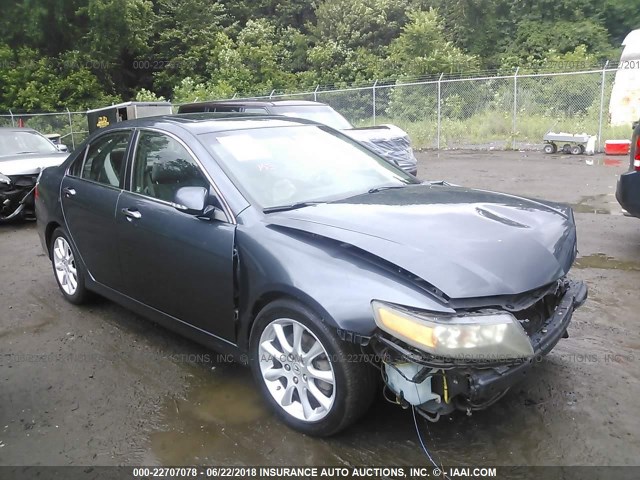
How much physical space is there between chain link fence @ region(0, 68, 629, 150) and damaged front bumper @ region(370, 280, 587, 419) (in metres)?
14.2

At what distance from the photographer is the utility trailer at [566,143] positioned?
1430 cm

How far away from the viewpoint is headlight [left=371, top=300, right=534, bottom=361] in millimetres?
2373

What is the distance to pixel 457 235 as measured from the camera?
276 centimetres

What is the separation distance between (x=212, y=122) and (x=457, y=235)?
6.50 ft

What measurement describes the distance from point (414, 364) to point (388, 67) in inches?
1050

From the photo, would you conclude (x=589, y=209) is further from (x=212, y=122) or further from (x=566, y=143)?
(x=566, y=143)

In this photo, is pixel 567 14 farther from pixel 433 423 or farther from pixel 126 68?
pixel 433 423

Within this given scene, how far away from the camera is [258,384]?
10.3 ft

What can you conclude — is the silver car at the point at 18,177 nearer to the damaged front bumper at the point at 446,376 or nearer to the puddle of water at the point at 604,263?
the puddle of water at the point at 604,263

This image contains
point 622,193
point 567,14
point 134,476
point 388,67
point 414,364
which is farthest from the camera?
point 567,14

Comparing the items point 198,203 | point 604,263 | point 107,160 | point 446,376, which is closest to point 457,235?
point 446,376

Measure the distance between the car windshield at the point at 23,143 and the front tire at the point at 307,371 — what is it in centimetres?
810

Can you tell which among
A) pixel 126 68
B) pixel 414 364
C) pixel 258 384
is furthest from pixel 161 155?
pixel 126 68

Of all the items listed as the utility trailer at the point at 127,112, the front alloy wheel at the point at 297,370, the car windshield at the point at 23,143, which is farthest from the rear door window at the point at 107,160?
the utility trailer at the point at 127,112
